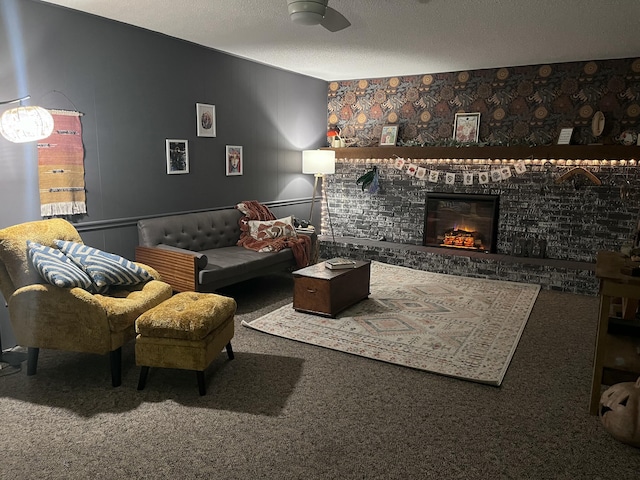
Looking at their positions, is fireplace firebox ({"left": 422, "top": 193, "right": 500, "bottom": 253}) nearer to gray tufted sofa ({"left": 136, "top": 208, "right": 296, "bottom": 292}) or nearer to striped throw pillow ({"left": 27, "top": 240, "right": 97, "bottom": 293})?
gray tufted sofa ({"left": 136, "top": 208, "right": 296, "bottom": 292})

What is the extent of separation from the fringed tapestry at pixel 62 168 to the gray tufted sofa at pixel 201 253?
0.67m

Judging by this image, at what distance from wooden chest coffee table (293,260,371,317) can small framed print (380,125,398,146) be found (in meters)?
2.85

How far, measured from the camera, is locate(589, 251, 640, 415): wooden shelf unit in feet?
8.60

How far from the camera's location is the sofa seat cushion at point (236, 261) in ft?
14.0

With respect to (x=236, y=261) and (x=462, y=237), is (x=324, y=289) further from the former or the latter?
(x=462, y=237)

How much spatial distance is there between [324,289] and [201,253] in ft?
4.34

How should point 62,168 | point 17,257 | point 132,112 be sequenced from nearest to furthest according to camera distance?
1. point 17,257
2. point 62,168
3. point 132,112

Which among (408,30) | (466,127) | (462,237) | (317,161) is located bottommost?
(462,237)

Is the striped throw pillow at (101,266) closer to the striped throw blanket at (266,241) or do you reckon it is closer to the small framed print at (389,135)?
the striped throw blanket at (266,241)

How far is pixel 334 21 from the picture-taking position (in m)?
4.05

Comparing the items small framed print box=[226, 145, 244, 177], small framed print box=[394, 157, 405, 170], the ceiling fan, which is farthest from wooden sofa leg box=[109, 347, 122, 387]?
small framed print box=[394, 157, 405, 170]

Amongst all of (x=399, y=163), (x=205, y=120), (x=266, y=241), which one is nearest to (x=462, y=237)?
(x=399, y=163)

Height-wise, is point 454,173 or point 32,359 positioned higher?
point 454,173

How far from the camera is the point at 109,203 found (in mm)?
4352
